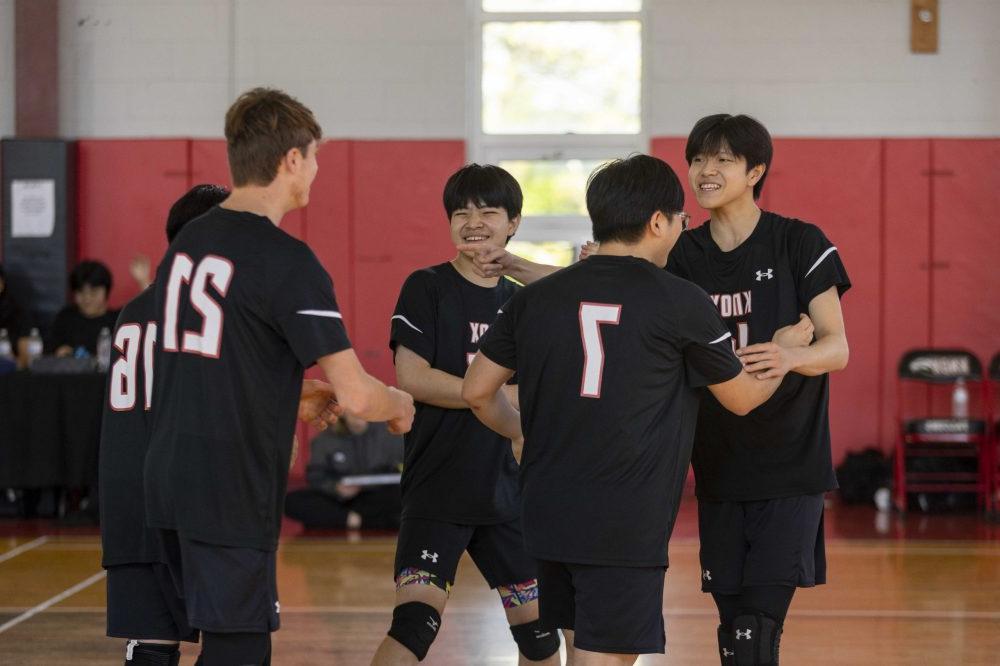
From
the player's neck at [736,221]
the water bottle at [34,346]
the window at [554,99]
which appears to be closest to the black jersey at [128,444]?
the player's neck at [736,221]

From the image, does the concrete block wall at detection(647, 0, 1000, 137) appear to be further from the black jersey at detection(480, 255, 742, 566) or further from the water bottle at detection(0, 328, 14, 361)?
the black jersey at detection(480, 255, 742, 566)

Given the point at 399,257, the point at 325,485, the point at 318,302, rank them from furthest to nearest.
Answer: the point at 399,257 < the point at 325,485 < the point at 318,302

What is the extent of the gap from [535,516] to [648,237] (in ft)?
2.40

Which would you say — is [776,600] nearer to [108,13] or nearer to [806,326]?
[806,326]

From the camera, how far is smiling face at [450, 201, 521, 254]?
3814 millimetres

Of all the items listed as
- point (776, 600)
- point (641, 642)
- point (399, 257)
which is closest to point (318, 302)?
point (641, 642)

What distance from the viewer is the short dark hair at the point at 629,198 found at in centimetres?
303

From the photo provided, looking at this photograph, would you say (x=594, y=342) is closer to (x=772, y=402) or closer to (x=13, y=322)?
(x=772, y=402)

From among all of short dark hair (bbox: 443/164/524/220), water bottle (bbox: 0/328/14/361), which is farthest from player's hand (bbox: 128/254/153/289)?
short dark hair (bbox: 443/164/524/220)

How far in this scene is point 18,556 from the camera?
7.58 metres

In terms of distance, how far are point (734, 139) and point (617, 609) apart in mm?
1438

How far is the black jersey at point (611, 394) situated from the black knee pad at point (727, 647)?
0.66 m

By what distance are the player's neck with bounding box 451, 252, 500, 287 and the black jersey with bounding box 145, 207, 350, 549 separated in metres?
1.18

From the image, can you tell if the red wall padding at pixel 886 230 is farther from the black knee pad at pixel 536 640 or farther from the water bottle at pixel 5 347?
the black knee pad at pixel 536 640
